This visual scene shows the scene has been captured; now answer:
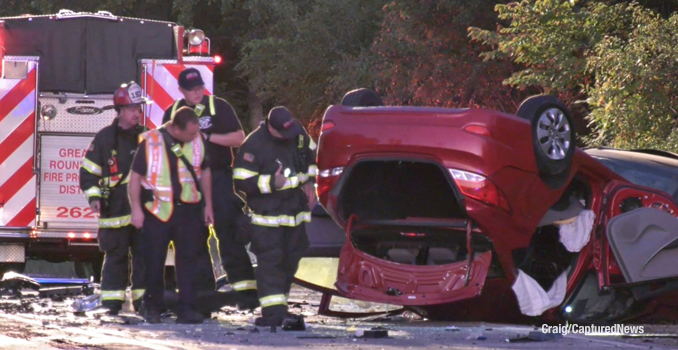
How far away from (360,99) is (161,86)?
3.51 metres

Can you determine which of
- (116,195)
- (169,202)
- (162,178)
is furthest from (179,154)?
(116,195)

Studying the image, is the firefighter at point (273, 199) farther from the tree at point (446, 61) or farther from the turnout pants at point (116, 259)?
the tree at point (446, 61)

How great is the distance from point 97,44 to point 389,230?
486cm

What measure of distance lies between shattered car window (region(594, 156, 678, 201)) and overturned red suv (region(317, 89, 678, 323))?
0.07 ft

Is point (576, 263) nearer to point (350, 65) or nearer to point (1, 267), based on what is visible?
point (1, 267)

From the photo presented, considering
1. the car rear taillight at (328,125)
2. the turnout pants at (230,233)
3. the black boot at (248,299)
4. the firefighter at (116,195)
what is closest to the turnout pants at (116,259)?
the firefighter at (116,195)

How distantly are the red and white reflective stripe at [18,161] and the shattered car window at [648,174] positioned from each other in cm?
529

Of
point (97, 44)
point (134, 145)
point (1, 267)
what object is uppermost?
point (97, 44)

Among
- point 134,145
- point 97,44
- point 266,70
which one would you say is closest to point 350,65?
point 266,70

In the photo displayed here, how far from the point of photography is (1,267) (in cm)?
1336

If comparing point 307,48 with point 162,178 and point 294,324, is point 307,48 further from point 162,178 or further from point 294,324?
point 294,324

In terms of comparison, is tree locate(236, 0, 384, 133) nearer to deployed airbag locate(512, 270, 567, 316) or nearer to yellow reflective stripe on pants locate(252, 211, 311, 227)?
yellow reflective stripe on pants locate(252, 211, 311, 227)

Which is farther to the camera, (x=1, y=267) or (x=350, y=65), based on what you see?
(x=350, y=65)

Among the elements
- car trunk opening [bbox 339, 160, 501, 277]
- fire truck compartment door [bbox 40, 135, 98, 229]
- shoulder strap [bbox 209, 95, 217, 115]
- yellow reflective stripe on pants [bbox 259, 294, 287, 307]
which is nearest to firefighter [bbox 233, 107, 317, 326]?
yellow reflective stripe on pants [bbox 259, 294, 287, 307]
